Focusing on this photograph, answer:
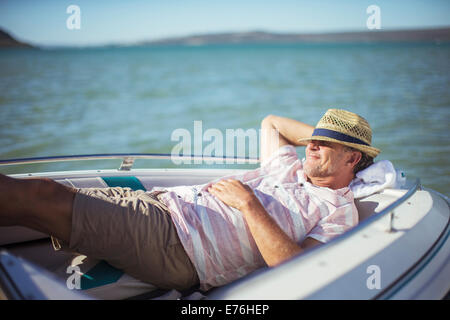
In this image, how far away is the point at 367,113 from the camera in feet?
33.8

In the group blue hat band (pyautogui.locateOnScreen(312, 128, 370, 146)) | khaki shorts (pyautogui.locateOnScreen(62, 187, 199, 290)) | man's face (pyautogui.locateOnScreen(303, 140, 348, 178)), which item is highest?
A: blue hat band (pyautogui.locateOnScreen(312, 128, 370, 146))

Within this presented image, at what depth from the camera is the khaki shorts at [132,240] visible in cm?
178

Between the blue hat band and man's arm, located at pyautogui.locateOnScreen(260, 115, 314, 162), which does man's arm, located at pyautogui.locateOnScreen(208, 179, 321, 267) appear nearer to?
the blue hat band

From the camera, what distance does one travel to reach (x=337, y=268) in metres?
1.39

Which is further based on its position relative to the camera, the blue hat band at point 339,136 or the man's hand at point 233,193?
the blue hat band at point 339,136

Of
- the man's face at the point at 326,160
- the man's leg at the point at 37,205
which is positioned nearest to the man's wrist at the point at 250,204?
the man's face at the point at 326,160

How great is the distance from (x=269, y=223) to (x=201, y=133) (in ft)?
26.6

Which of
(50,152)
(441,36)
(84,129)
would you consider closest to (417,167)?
(50,152)

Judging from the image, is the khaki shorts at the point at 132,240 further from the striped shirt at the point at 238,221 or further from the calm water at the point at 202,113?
the calm water at the point at 202,113

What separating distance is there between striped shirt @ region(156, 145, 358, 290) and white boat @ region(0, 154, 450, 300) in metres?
0.18

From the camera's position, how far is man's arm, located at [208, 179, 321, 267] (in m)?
1.77

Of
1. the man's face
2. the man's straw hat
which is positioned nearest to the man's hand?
the man's face

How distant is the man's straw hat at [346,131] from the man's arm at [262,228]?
60cm
